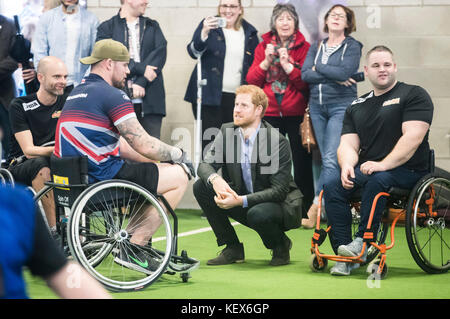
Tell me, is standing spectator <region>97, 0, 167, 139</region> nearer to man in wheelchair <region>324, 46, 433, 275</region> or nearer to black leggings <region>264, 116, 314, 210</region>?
black leggings <region>264, 116, 314, 210</region>

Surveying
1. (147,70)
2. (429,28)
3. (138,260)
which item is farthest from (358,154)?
(429,28)

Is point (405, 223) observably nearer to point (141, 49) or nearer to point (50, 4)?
point (141, 49)

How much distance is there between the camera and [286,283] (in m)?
3.87

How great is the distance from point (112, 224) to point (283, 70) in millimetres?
2760

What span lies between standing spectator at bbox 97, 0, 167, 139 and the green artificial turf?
6.29 feet

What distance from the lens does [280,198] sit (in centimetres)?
437

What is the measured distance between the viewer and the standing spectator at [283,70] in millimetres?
6004

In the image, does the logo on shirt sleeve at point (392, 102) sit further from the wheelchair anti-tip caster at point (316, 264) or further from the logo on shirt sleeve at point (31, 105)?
the logo on shirt sleeve at point (31, 105)

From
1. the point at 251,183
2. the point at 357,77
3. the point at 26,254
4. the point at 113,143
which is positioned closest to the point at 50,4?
the point at 357,77

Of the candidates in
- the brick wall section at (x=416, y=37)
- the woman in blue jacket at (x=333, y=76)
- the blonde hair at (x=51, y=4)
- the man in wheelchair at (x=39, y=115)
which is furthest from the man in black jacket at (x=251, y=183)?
the blonde hair at (x=51, y=4)

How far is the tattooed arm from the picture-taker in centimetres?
378

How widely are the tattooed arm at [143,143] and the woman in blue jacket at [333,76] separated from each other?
2.13 meters

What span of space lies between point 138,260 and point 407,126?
5.24ft
